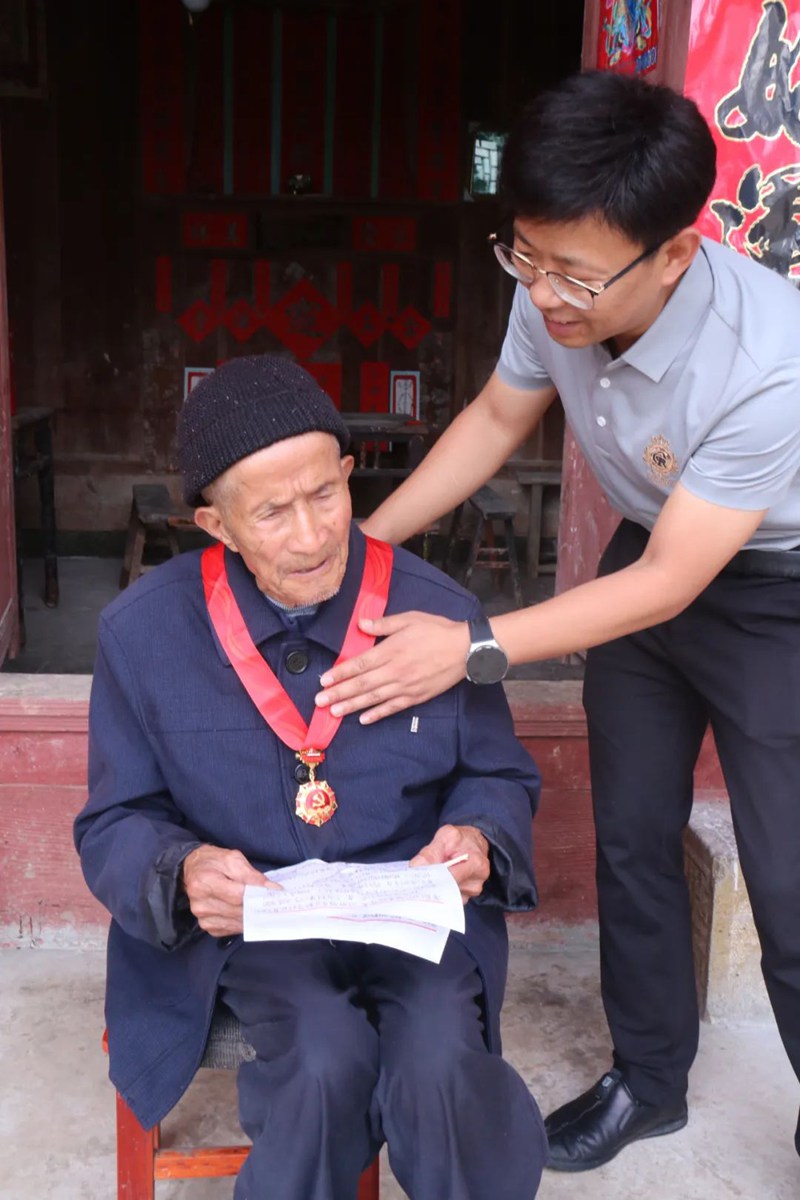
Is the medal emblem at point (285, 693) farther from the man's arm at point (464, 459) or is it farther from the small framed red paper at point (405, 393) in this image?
the small framed red paper at point (405, 393)

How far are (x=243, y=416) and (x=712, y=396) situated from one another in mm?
694

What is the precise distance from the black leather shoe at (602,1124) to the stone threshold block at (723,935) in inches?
16.0

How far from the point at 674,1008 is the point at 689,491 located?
110 cm

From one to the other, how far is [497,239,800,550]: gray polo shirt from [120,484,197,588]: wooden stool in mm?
4044

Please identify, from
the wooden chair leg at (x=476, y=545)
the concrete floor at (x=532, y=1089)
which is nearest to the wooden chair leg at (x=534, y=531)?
the wooden chair leg at (x=476, y=545)

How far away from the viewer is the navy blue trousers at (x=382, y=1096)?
1.64 m

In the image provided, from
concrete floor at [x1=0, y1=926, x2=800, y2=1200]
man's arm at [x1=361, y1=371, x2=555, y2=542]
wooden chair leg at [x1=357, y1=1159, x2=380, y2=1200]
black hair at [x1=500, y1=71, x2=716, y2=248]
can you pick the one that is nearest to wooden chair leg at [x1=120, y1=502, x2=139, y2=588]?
concrete floor at [x1=0, y1=926, x2=800, y2=1200]

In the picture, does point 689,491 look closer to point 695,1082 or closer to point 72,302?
point 695,1082

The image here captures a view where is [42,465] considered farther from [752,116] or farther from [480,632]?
[480,632]

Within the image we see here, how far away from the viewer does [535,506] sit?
23.5 ft

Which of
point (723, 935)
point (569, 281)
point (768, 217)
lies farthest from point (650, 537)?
point (723, 935)

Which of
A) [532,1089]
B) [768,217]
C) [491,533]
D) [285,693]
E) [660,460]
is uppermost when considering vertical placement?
[768,217]

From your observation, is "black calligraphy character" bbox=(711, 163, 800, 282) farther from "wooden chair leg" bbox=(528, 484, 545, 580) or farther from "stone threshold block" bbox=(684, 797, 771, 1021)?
"wooden chair leg" bbox=(528, 484, 545, 580)

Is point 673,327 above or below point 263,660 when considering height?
above
